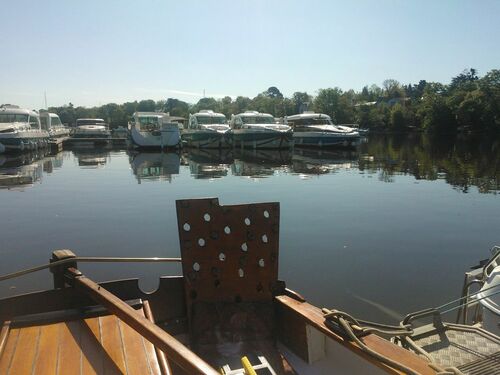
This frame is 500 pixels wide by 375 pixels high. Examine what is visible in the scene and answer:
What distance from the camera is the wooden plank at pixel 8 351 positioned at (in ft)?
10.8

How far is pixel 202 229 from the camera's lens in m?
4.44

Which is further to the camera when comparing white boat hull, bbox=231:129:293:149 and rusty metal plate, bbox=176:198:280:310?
white boat hull, bbox=231:129:293:149

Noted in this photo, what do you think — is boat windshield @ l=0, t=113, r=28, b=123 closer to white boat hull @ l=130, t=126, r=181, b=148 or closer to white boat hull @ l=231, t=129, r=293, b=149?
white boat hull @ l=130, t=126, r=181, b=148

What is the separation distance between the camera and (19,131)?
3978 cm

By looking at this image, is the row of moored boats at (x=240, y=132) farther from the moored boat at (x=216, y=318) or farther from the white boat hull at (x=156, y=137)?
the moored boat at (x=216, y=318)

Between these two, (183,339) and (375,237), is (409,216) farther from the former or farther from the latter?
(183,339)

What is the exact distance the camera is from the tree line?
78.9 meters

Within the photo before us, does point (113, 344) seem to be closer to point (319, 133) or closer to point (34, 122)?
point (319, 133)

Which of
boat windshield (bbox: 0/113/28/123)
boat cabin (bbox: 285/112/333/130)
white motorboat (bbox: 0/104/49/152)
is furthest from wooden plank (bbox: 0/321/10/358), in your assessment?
boat cabin (bbox: 285/112/333/130)

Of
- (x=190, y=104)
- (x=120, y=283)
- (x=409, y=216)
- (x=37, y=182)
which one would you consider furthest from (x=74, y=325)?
(x=190, y=104)

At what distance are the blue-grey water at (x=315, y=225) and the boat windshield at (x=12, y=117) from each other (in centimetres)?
1958

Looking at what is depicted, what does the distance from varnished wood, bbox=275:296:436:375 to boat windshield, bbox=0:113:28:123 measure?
46.2 metres

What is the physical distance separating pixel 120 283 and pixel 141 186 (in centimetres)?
1745

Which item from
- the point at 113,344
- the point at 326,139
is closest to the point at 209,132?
the point at 326,139
